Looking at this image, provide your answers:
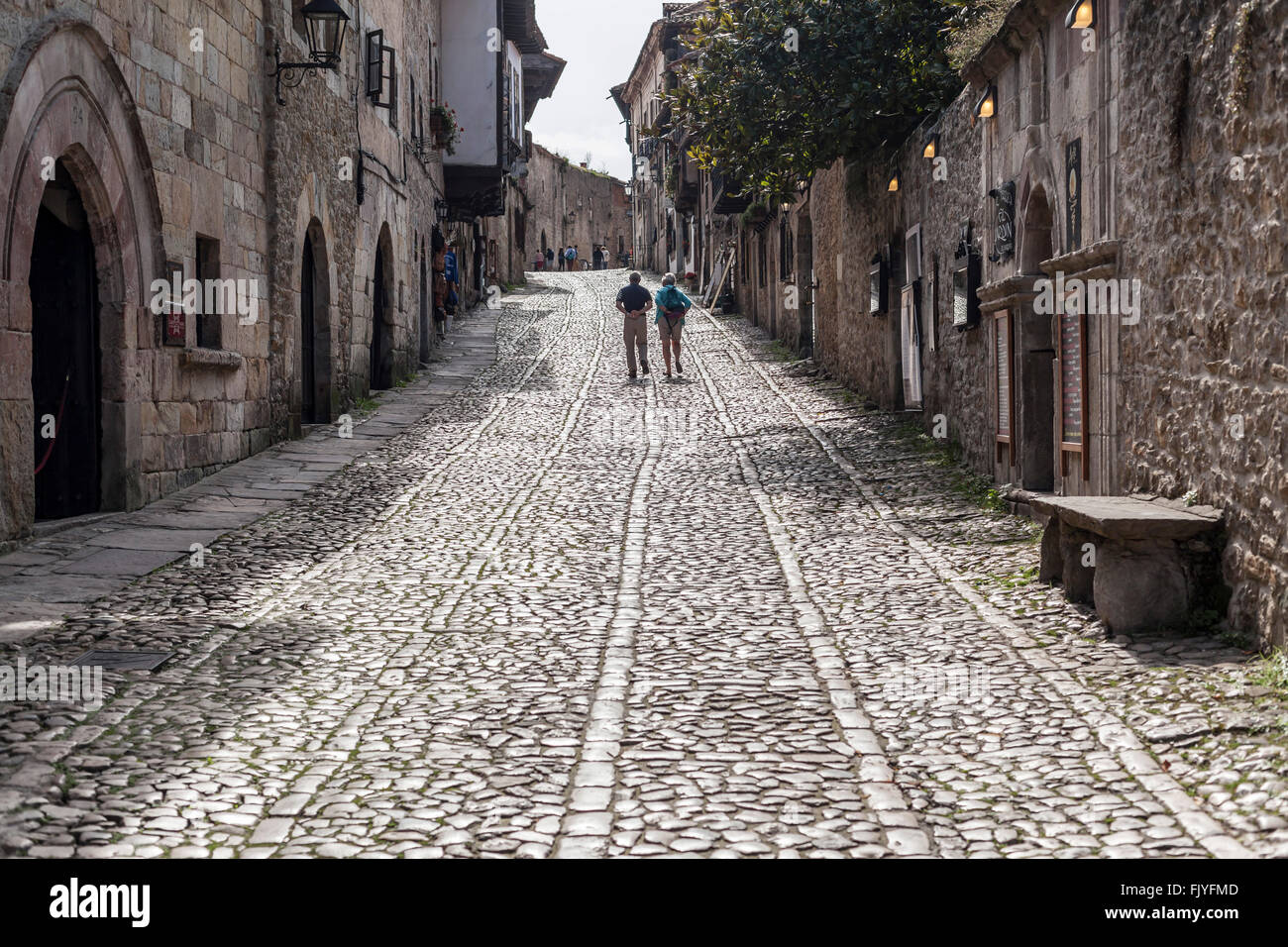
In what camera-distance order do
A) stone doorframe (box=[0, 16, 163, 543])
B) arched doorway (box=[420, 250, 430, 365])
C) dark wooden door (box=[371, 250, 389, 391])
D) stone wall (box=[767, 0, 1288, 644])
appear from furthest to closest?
arched doorway (box=[420, 250, 430, 365]) < dark wooden door (box=[371, 250, 389, 391]) < stone doorframe (box=[0, 16, 163, 543]) < stone wall (box=[767, 0, 1288, 644])

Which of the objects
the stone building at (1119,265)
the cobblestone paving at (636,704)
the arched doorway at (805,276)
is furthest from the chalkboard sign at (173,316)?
the arched doorway at (805,276)

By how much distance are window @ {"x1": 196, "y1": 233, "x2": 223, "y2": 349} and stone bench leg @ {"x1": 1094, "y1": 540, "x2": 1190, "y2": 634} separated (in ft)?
28.1

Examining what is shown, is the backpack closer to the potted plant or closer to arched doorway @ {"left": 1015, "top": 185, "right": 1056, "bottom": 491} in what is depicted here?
the potted plant

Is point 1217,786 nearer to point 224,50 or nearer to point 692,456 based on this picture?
point 692,456

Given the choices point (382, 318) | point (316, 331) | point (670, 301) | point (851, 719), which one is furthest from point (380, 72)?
point (851, 719)

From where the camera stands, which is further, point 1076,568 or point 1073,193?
point 1073,193

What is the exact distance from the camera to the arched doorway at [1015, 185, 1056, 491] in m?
9.93

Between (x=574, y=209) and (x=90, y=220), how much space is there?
61195 millimetres

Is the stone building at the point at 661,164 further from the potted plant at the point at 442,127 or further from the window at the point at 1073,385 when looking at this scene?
the window at the point at 1073,385

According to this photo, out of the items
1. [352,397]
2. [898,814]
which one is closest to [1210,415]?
[898,814]

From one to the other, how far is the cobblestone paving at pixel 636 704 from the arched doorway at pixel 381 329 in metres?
9.11

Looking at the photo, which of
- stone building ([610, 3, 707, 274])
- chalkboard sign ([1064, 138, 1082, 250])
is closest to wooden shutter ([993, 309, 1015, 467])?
chalkboard sign ([1064, 138, 1082, 250])

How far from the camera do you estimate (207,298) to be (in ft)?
40.0

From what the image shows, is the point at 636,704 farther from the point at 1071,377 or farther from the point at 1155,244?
the point at 1071,377
